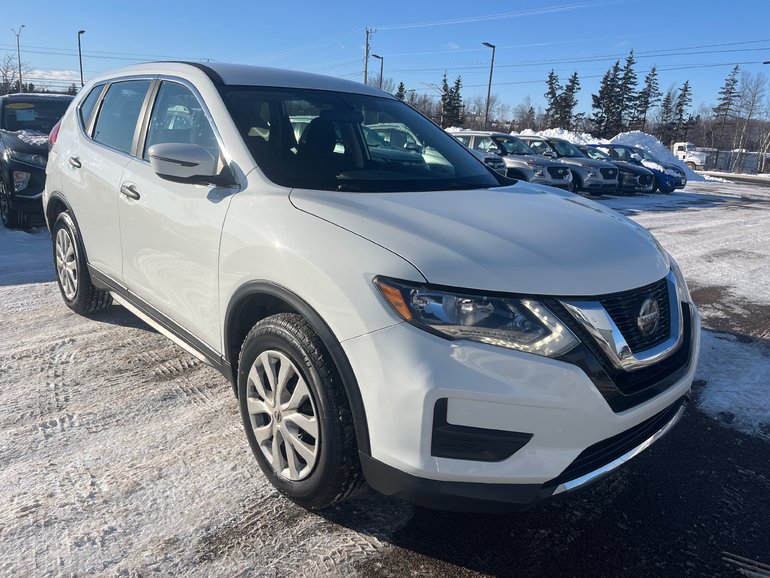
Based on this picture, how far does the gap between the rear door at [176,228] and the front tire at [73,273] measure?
3.08ft

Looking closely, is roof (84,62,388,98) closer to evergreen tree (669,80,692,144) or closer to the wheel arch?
the wheel arch

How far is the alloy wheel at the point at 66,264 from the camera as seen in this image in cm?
A: 436

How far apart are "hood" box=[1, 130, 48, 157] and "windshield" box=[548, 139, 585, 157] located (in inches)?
531

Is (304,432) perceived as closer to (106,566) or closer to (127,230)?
(106,566)

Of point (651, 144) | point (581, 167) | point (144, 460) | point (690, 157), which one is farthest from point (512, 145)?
point (690, 157)

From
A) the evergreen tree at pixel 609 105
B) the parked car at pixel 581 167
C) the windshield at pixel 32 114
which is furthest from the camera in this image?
the evergreen tree at pixel 609 105

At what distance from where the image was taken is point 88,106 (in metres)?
4.33

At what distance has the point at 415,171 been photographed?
315cm

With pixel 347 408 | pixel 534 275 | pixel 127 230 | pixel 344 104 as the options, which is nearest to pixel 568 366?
pixel 534 275

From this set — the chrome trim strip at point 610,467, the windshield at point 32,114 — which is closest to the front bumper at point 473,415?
the chrome trim strip at point 610,467

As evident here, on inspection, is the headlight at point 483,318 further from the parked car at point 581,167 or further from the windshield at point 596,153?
the windshield at point 596,153

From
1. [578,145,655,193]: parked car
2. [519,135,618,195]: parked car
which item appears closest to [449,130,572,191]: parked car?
[519,135,618,195]: parked car

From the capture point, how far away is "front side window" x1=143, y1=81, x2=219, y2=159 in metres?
2.94

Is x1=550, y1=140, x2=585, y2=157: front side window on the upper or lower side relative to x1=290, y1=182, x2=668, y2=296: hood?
upper
